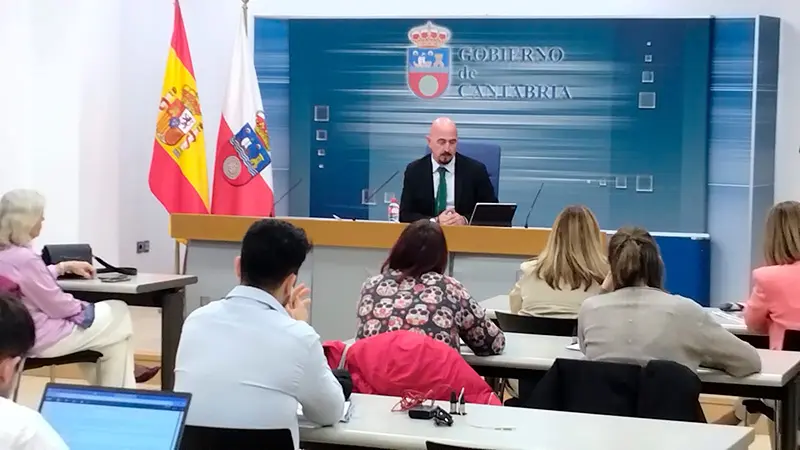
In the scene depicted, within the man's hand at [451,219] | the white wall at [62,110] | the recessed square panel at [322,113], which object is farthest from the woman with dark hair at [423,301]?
the recessed square panel at [322,113]

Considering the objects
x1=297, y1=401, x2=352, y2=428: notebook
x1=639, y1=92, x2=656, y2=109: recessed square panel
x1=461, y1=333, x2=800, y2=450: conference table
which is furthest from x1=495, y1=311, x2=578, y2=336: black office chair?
x1=639, y1=92, x2=656, y2=109: recessed square panel

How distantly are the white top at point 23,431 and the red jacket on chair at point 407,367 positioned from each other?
148 centimetres

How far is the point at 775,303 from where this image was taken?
4.42m

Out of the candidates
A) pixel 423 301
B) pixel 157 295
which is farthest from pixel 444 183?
pixel 423 301

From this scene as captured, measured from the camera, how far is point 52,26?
8016 mm

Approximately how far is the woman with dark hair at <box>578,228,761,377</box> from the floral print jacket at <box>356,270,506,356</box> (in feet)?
1.20

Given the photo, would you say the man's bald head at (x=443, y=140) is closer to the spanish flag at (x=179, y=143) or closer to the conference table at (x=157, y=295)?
the conference table at (x=157, y=295)

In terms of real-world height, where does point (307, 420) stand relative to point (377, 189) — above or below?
below

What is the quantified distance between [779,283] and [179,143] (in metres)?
4.95

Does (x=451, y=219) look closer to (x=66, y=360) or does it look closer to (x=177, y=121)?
(x=66, y=360)

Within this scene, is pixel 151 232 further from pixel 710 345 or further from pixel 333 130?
pixel 710 345

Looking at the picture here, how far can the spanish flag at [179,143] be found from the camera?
320 inches

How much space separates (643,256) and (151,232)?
21.8ft

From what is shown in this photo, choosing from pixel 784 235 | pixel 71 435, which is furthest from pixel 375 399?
pixel 784 235
